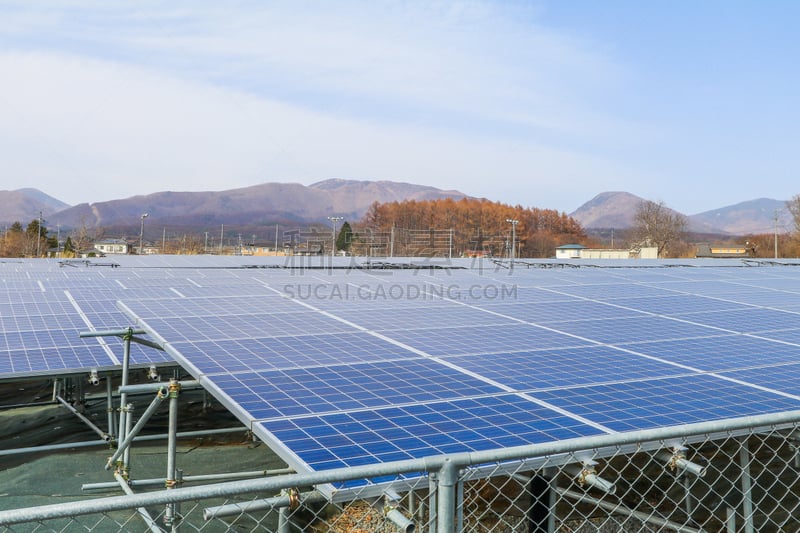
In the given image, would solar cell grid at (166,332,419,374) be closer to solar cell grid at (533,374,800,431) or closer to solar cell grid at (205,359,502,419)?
solar cell grid at (205,359,502,419)

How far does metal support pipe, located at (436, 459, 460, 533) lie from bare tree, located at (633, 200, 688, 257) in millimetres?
88805

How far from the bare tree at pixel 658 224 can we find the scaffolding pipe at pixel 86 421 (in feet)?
267

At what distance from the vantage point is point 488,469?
384 cm

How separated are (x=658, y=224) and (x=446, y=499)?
97.8 meters

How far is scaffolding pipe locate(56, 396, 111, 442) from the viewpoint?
11.8 meters

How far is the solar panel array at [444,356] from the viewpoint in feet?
15.8

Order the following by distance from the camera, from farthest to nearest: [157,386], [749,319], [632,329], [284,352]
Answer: [749,319] < [632,329] < [284,352] < [157,386]

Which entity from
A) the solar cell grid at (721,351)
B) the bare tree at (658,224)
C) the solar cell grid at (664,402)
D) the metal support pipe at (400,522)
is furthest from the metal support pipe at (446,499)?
the bare tree at (658,224)

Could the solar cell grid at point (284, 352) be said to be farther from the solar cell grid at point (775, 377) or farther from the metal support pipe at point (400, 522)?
the solar cell grid at point (775, 377)

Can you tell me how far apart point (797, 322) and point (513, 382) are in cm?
619

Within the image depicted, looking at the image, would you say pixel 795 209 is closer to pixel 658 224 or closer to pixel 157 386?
pixel 658 224

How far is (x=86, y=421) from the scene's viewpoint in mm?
12211

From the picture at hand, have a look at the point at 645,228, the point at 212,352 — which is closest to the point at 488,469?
the point at 212,352

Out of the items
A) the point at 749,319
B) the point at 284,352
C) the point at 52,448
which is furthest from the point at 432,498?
the point at 52,448
